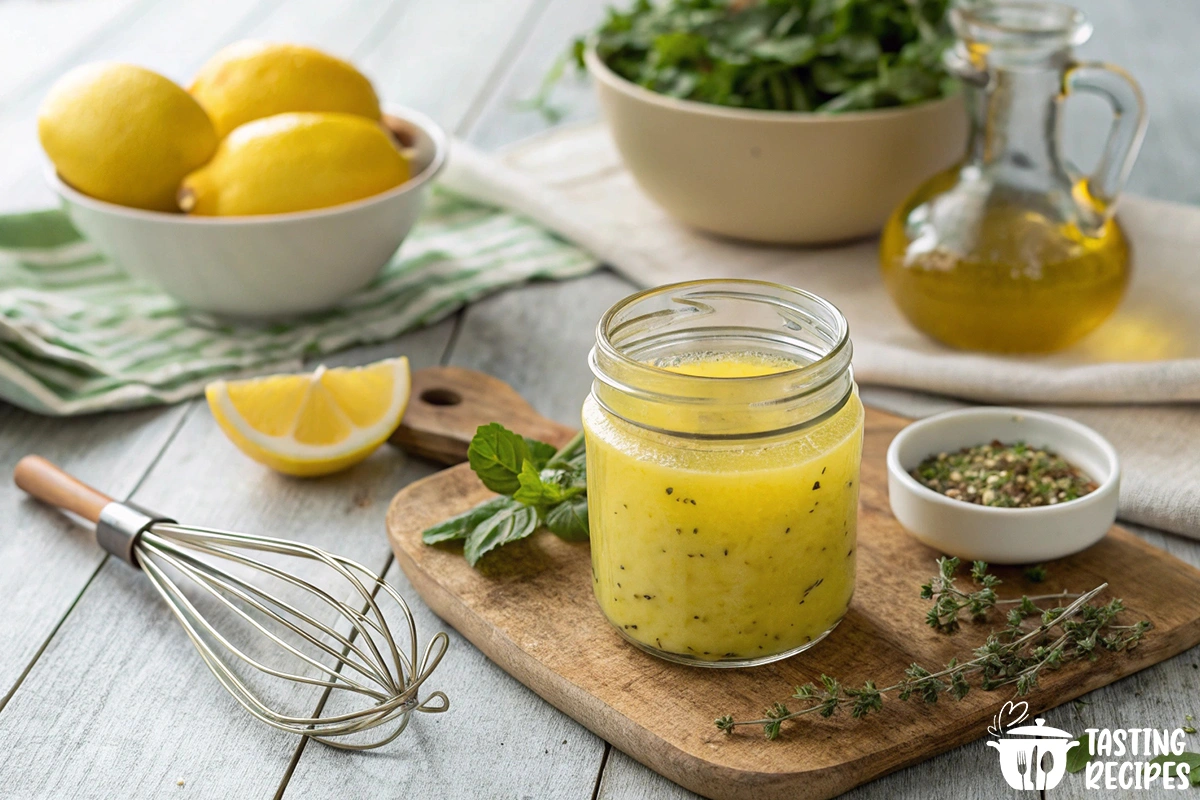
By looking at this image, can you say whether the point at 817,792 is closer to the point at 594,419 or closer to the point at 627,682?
the point at 627,682

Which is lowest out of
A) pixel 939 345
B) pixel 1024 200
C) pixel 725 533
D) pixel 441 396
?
pixel 939 345

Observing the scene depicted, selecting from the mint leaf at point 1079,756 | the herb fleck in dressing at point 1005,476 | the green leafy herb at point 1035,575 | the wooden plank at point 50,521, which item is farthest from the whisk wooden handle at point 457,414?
the mint leaf at point 1079,756

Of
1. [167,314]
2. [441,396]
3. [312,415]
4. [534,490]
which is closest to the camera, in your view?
[534,490]

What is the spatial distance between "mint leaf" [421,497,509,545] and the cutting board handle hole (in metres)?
0.31

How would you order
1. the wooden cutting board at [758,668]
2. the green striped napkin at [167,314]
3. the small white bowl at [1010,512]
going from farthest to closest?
the green striped napkin at [167,314] < the small white bowl at [1010,512] < the wooden cutting board at [758,668]

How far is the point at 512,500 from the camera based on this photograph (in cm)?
126

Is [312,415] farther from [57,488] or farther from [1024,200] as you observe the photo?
[1024,200]

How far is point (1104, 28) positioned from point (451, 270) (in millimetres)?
1833

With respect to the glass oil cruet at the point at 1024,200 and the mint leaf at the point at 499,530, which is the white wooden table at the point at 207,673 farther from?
the glass oil cruet at the point at 1024,200

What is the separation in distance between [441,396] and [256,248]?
347 millimetres

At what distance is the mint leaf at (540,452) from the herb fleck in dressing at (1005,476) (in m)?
0.39

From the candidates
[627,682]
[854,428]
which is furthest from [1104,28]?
[627,682]

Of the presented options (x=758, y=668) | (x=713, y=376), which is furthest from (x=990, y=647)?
(x=713, y=376)

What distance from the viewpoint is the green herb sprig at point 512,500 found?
1.21 metres
